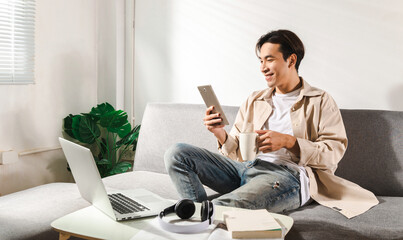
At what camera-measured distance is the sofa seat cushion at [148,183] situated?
2270 mm

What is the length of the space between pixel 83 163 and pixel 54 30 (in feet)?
6.41

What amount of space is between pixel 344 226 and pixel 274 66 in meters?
0.84

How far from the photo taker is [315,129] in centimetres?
211

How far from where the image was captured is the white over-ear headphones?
1288 millimetres

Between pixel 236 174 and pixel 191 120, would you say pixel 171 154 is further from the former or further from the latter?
pixel 191 120

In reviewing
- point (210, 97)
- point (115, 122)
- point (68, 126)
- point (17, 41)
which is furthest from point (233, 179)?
point (17, 41)

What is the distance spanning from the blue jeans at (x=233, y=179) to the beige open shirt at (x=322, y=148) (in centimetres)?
8

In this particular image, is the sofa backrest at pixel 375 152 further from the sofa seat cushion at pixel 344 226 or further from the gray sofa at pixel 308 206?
the sofa seat cushion at pixel 344 226

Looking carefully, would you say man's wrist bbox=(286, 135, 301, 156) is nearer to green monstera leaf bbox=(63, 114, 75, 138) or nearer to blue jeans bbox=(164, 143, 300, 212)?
blue jeans bbox=(164, 143, 300, 212)

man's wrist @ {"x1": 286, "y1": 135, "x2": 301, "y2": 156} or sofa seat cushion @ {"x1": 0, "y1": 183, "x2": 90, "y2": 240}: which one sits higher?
man's wrist @ {"x1": 286, "y1": 135, "x2": 301, "y2": 156}

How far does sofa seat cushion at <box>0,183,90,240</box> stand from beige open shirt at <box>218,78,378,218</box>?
802mm

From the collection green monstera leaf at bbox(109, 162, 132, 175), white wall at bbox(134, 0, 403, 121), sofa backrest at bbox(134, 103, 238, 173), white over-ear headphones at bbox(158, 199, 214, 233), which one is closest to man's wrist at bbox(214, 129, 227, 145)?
sofa backrest at bbox(134, 103, 238, 173)

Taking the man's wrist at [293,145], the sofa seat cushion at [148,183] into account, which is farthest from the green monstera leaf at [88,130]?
the man's wrist at [293,145]

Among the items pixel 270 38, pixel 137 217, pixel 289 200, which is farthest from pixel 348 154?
pixel 137 217
